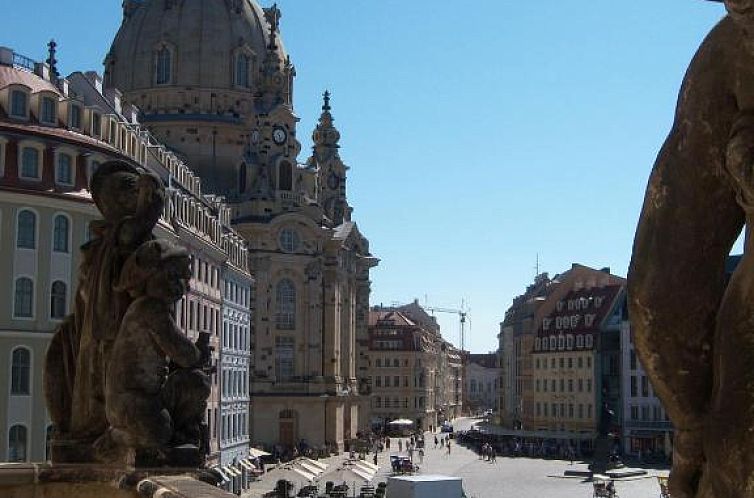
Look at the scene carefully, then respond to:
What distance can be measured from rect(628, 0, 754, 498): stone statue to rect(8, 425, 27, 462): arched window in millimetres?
34822

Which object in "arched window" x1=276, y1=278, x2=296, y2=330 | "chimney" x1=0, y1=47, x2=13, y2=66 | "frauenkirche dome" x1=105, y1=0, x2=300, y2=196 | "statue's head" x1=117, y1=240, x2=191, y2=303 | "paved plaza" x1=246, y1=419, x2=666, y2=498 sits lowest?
"paved plaza" x1=246, y1=419, x2=666, y2=498

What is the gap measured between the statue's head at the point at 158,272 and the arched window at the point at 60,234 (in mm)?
31500

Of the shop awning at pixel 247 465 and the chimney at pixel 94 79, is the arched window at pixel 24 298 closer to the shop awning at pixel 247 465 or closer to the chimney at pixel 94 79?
the chimney at pixel 94 79

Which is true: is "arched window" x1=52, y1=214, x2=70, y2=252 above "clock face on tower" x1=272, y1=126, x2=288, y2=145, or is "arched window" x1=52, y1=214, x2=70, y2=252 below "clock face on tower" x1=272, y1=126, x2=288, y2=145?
below

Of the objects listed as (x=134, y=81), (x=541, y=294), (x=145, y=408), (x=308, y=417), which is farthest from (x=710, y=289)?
(x=541, y=294)

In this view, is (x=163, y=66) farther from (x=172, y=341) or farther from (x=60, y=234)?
(x=172, y=341)

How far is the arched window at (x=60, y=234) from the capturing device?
37925 mm

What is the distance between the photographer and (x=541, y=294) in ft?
363

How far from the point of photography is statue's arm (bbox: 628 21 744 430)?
264cm

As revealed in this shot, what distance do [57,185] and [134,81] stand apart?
5339cm

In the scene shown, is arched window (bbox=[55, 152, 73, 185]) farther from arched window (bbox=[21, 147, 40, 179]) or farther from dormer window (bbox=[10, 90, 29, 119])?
dormer window (bbox=[10, 90, 29, 119])

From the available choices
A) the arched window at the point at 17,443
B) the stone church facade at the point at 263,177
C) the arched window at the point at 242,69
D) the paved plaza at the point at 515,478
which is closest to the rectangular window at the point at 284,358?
the stone church facade at the point at 263,177

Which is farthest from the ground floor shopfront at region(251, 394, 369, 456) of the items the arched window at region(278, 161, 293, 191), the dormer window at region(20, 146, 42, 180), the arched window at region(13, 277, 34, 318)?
the dormer window at region(20, 146, 42, 180)

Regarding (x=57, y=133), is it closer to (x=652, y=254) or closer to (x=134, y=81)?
(x=652, y=254)
